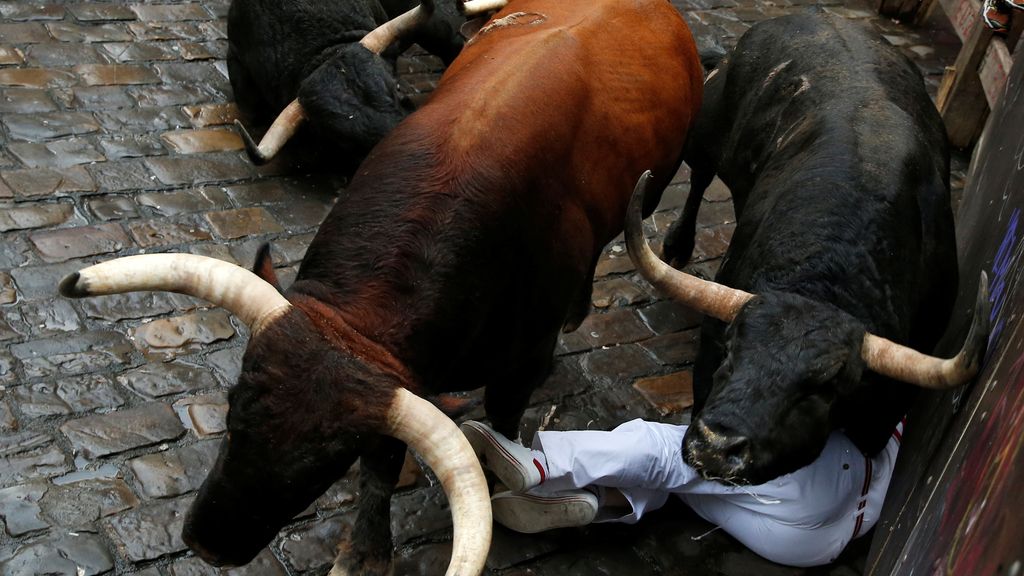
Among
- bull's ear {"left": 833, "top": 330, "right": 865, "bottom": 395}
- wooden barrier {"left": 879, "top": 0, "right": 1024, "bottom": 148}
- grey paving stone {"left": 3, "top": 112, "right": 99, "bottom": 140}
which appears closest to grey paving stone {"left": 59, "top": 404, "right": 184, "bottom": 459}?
grey paving stone {"left": 3, "top": 112, "right": 99, "bottom": 140}

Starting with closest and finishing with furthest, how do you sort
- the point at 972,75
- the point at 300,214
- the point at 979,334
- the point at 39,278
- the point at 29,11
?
the point at 979,334 → the point at 39,278 → the point at 300,214 → the point at 29,11 → the point at 972,75

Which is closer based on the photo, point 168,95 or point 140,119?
point 140,119

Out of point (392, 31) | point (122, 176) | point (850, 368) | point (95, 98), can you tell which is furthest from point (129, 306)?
point (850, 368)

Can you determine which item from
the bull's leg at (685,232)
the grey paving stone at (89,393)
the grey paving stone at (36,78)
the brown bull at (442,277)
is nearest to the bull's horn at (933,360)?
the brown bull at (442,277)

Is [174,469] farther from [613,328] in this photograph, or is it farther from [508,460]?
[613,328]

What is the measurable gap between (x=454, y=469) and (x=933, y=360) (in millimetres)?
1875

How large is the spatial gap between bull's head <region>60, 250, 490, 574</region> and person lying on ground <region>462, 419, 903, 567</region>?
1.15m

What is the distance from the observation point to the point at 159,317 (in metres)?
5.37

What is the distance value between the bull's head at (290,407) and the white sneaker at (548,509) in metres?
1.28

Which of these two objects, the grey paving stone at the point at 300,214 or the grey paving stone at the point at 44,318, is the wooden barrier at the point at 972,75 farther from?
the grey paving stone at the point at 44,318

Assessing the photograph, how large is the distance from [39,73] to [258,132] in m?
1.47

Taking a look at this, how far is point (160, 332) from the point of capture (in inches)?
208

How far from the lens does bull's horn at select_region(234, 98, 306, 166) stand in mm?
5906

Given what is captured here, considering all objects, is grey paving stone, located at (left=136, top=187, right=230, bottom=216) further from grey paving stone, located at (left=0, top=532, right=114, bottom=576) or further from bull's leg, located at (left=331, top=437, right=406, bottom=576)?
bull's leg, located at (left=331, top=437, right=406, bottom=576)
